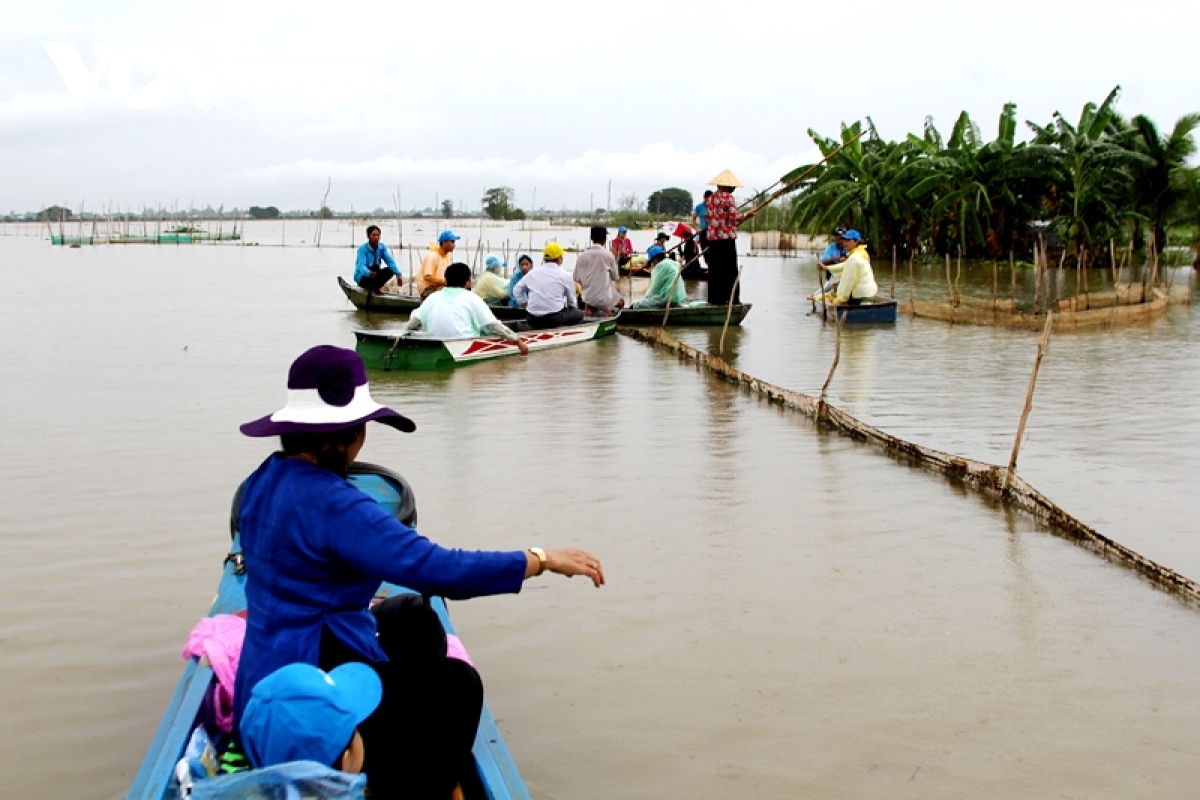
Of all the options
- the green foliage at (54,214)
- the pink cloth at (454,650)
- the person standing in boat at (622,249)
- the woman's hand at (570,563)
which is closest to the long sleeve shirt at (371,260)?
the person standing in boat at (622,249)

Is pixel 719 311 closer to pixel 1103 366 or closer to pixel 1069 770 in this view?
pixel 1103 366

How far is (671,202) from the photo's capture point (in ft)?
264

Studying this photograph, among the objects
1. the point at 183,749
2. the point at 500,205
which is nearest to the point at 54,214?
the point at 500,205

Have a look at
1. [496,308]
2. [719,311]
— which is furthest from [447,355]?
[719,311]

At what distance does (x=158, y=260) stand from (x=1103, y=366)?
96.7ft

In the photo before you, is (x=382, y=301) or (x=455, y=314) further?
(x=382, y=301)

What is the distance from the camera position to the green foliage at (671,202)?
78.9m

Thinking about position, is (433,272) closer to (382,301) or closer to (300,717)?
(382,301)

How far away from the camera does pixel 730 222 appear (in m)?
15.0

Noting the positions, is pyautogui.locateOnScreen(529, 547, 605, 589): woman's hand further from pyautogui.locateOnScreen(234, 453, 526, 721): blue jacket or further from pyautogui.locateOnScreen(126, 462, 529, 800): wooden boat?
pyautogui.locateOnScreen(126, 462, 529, 800): wooden boat

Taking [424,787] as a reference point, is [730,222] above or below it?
above

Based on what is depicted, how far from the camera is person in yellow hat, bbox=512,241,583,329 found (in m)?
12.8

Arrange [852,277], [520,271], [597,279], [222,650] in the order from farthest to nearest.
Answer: [852,277] < [520,271] < [597,279] < [222,650]

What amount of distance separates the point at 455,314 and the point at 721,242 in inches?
194
